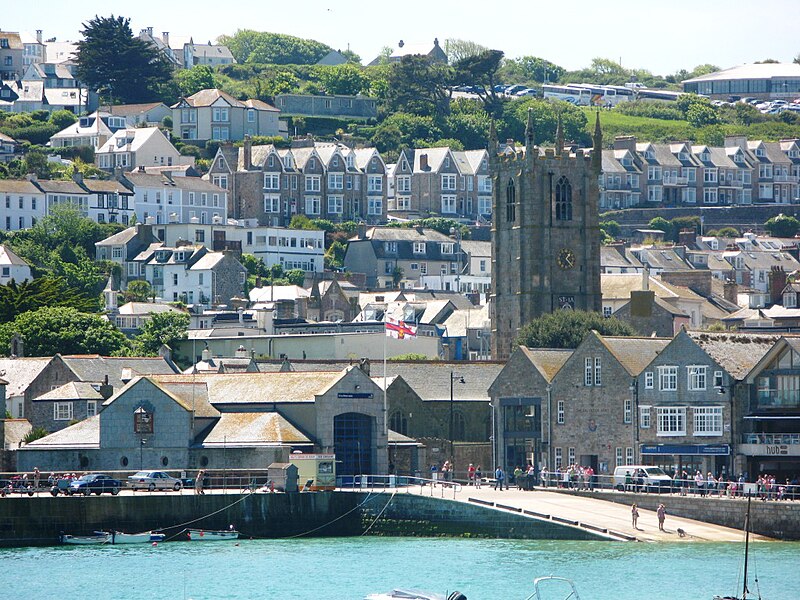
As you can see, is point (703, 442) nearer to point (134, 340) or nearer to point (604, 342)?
point (604, 342)

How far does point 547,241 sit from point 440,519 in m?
45.8

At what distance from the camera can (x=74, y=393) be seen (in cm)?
10275

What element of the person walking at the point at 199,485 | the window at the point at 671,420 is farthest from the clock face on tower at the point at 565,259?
the person walking at the point at 199,485

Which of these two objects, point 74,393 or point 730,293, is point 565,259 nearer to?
point 74,393

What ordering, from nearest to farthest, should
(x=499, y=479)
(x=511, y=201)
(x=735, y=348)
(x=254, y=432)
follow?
(x=254, y=432)
(x=735, y=348)
(x=499, y=479)
(x=511, y=201)

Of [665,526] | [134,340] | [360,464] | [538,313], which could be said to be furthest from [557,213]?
[665,526]

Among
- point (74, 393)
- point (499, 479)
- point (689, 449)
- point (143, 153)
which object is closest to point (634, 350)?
point (689, 449)

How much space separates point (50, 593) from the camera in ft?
232

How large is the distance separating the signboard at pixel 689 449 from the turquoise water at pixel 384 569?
11.6 meters

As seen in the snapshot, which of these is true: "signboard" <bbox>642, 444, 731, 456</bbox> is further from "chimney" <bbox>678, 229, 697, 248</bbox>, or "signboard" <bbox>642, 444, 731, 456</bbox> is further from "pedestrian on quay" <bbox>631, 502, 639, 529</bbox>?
"chimney" <bbox>678, 229, 697, 248</bbox>

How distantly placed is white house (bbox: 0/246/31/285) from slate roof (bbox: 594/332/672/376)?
72243mm

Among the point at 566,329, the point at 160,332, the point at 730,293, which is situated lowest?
the point at 566,329

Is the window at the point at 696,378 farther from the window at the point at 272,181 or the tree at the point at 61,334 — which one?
the window at the point at 272,181

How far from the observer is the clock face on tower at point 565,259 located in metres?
127
